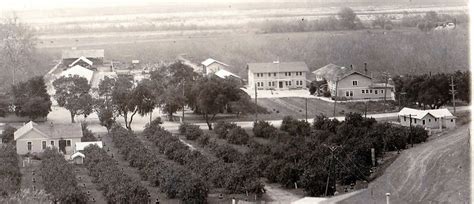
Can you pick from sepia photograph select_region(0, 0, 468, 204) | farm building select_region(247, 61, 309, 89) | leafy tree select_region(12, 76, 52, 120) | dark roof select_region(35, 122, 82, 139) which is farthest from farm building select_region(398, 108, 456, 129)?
leafy tree select_region(12, 76, 52, 120)

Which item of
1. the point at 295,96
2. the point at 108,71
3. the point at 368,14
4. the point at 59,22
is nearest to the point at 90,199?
the point at 295,96

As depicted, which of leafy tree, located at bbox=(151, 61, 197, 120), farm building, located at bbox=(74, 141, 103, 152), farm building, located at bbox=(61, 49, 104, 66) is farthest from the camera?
farm building, located at bbox=(61, 49, 104, 66)

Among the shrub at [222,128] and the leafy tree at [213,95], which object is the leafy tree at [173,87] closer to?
the leafy tree at [213,95]

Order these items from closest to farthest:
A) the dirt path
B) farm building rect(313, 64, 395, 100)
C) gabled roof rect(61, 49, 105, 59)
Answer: the dirt path < farm building rect(313, 64, 395, 100) < gabled roof rect(61, 49, 105, 59)

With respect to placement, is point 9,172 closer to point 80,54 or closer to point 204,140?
point 204,140

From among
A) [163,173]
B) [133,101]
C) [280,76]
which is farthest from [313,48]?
[163,173]

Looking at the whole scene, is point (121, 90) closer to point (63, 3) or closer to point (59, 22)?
point (59, 22)

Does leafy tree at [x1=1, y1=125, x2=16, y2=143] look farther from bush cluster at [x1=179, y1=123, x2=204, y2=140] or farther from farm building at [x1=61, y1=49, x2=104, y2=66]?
farm building at [x1=61, y1=49, x2=104, y2=66]
